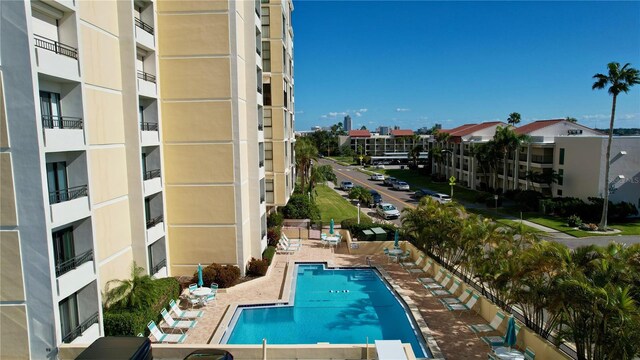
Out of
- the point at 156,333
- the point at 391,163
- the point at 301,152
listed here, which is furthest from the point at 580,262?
Answer: the point at 391,163

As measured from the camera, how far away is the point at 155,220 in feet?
63.1

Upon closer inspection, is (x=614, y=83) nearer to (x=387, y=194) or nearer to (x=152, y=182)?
(x=387, y=194)

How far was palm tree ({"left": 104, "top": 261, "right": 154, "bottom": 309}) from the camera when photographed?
15.1 meters

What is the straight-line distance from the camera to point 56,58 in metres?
11.5

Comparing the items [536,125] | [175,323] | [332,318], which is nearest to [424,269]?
[332,318]

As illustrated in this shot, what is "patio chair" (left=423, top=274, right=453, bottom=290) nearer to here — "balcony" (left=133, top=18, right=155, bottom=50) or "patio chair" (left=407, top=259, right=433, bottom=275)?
"patio chair" (left=407, top=259, right=433, bottom=275)

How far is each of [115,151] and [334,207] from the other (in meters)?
30.7

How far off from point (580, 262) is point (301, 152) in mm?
30689

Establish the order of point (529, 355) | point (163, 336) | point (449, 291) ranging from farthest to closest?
1. point (449, 291)
2. point (163, 336)
3. point (529, 355)

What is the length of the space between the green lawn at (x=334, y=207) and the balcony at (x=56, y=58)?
84.7ft

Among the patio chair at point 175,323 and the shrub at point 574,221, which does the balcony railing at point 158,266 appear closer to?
the patio chair at point 175,323

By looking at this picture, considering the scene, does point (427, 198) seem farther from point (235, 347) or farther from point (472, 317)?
point (235, 347)

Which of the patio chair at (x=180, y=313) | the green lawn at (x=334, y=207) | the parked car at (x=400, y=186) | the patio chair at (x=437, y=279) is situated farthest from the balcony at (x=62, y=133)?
the parked car at (x=400, y=186)

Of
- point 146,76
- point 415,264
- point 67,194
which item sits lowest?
point 415,264
